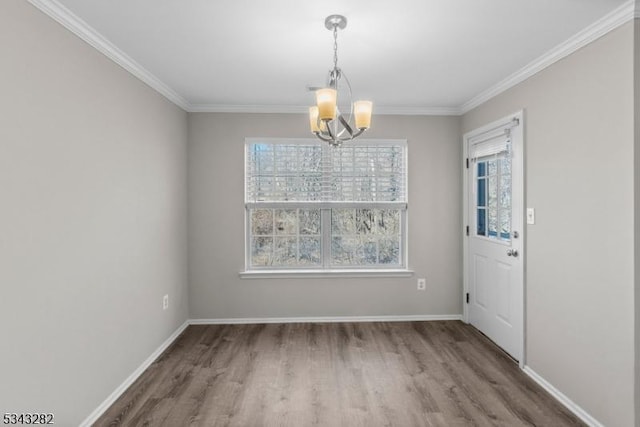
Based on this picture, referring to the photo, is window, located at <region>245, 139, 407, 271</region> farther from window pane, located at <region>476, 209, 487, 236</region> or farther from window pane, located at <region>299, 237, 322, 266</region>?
window pane, located at <region>476, 209, 487, 236</region>

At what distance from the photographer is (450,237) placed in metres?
4.02

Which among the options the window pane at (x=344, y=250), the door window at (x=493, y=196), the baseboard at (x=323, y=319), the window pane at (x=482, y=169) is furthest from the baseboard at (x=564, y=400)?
the window pane at (x=344, y=250)

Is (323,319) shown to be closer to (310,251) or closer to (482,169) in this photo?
(310,251)

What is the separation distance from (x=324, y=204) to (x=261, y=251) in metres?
0.90

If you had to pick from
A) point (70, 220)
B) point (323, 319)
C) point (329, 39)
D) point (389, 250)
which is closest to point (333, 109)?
point (329, 39)

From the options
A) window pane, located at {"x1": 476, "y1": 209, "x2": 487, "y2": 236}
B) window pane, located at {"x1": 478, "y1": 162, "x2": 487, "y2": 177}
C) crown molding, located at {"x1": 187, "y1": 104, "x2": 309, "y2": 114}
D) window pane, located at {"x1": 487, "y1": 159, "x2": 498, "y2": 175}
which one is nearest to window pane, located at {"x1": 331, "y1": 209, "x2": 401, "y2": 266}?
window pane, located at {"x1": 476, "y1": 209, "x2": 487, "y2": 236}

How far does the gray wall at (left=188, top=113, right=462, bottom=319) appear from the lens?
3873 millimetres

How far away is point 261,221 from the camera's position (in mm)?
3996

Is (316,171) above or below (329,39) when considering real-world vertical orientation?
below

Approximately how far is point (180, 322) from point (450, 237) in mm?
3122

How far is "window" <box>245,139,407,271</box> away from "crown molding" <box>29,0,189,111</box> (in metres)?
1.18

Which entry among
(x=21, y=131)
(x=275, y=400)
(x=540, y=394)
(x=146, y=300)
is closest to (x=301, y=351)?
(x=275, y=400)

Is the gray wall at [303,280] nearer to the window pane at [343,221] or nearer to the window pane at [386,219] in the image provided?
the window pane at [386,219]

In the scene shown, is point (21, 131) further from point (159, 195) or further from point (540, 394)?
point (540, 394)
